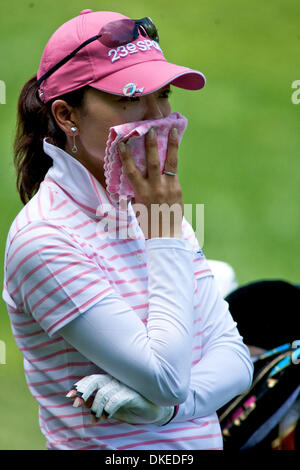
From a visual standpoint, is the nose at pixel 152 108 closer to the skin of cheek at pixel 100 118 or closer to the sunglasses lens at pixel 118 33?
the skin of cheek at pixel 100 118

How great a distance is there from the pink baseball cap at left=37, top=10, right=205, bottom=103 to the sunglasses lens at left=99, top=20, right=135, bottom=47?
0.04 feet

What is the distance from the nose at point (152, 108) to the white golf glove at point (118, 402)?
0.69m

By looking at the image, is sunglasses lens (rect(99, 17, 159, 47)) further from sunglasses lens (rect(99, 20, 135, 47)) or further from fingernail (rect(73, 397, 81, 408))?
fingernail (rect(73, 397, 81, 408))

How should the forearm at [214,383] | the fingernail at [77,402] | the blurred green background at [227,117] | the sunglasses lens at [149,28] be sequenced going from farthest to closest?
the blurred green background at [227,117] → the sunglasses lens at [149,28] → the forearm at [214,383] → the fingernail at [77,402]

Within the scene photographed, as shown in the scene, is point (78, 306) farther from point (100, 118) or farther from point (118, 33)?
point (118, 33)

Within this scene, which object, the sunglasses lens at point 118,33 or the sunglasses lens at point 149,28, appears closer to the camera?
the sunglasses lens at point 118,33

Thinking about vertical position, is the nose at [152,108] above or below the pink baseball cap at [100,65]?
below

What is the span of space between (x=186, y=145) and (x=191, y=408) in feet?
18.2

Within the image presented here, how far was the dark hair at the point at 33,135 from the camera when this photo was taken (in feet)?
6.99

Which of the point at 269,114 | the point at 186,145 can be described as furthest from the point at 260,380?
the point at 269,114

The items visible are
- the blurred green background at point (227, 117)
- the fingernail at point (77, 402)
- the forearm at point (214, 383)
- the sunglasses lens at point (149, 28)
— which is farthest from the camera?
the blurred green background at point (227, 117)

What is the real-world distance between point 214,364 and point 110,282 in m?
0.37

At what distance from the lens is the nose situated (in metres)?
2.00

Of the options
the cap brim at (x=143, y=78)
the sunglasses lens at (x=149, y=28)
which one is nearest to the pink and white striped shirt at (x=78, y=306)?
the cap brim at (x=143, y=78)
